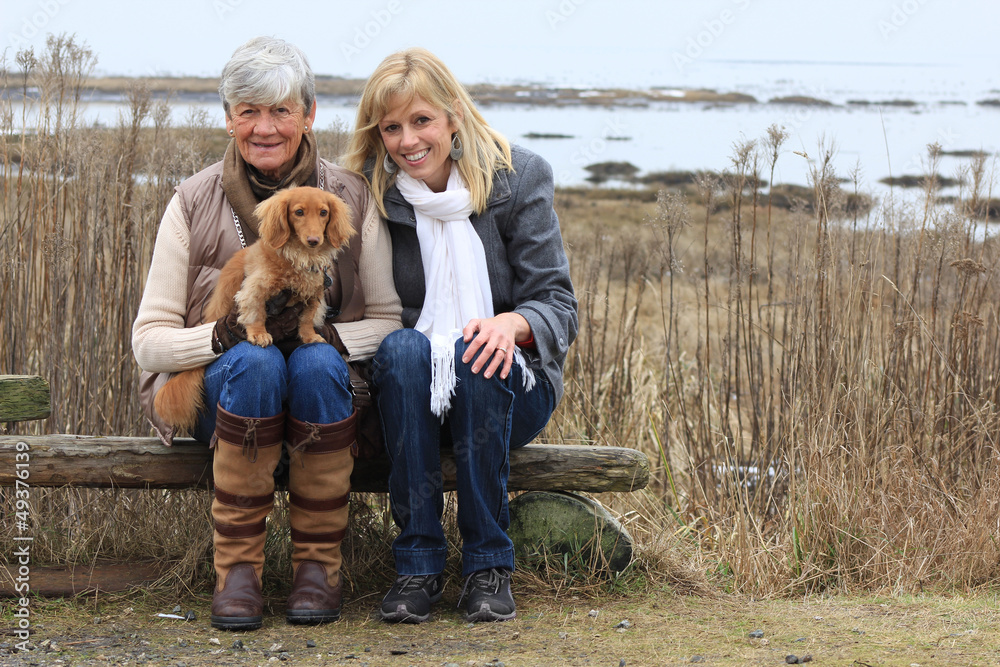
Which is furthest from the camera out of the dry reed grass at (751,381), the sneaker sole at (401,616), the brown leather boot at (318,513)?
the dry reed grass at (751,381)

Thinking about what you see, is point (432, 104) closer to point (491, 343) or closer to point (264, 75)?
point (264, 75)

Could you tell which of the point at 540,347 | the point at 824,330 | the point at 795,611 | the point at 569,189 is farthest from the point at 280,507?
the point at 569,189

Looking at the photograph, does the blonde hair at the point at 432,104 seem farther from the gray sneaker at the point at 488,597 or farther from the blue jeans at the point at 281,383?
the gray sneaker at the point at 488,597

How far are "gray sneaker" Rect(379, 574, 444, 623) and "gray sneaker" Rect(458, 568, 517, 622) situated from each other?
0.13 m

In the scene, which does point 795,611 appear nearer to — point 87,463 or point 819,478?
point 819,478

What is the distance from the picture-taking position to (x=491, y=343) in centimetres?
279

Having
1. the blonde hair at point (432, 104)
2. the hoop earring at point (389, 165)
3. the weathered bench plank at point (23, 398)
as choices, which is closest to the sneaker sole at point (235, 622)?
the weathered bench plank at point (23, 398)

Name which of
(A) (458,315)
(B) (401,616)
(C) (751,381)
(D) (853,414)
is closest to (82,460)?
(B) (401,616)

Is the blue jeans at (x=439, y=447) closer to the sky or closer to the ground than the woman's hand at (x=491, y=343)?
closer to the ground

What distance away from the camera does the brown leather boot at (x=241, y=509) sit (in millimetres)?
2648

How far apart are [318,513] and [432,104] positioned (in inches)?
55.1

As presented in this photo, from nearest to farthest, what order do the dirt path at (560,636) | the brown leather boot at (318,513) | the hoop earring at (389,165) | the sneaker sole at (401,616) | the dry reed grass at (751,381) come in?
the dirt path at (560,636) → the brown leather boot at (318,513) → the sneaker sole at (401,616) → the hoop earring at (389,165) → the dry reed grass at (751,381)

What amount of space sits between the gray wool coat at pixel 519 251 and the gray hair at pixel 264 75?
484mm

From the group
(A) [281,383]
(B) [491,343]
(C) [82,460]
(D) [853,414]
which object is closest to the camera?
(A) [281,383]
